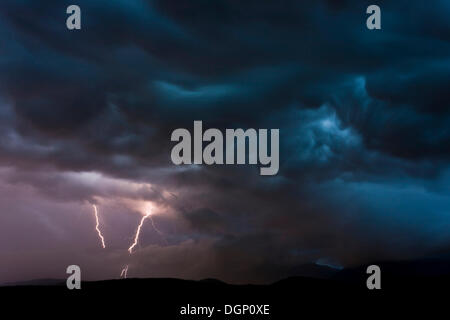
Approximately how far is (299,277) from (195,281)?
12858mm

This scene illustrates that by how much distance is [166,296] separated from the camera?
35125 mm

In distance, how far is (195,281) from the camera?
140 feet

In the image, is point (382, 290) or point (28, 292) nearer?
point (28, 292)
